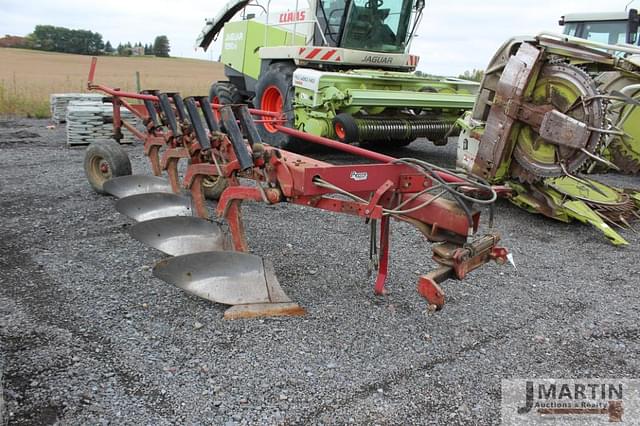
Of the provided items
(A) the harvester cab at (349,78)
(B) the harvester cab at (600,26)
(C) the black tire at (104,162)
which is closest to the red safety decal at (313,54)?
(A) the harvester cab at (349,78)

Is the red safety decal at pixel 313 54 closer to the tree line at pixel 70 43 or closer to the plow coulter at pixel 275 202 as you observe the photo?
the plow coulter at pixel 275 202

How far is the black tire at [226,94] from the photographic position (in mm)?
9734

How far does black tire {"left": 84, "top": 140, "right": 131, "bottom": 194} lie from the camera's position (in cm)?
512

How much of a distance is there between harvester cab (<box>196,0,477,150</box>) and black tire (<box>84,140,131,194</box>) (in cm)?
206

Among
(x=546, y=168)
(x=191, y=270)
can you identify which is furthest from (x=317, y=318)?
(x=546, y=168)

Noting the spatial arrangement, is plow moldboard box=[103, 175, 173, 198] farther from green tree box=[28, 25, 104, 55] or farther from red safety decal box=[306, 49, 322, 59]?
green tree box=[28, 25, 104, 55]

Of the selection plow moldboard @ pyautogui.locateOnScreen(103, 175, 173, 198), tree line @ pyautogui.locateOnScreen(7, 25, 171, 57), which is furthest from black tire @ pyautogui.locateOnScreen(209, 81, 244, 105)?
tree line @ pyautogui.locateOnScreen(7, 25, 171, 57)

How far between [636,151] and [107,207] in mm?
5169

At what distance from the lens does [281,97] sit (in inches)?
310

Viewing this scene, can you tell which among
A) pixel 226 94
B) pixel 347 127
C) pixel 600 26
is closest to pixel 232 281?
pixel 347 127

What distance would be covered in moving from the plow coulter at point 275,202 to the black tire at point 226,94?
5.75m

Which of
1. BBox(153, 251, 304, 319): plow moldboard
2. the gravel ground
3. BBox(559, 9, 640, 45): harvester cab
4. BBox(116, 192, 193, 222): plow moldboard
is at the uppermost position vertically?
BBox(559, 9, 640, 45): harvester cab

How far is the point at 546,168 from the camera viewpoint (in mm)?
4781

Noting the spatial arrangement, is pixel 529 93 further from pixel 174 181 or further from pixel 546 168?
pixel 174 181
